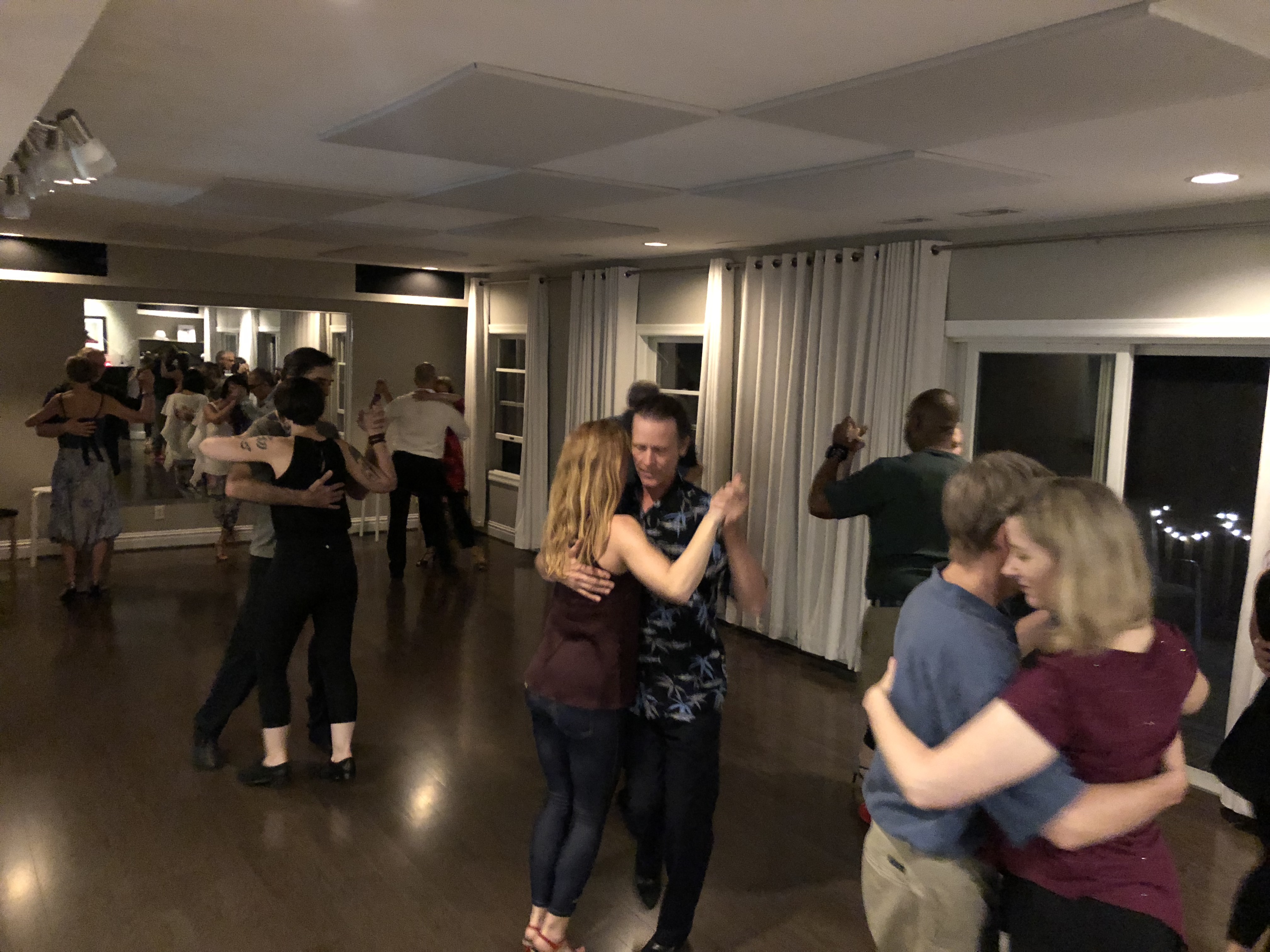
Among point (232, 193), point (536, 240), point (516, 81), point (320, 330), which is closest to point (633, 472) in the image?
point (516, 81)

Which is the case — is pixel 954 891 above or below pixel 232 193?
below

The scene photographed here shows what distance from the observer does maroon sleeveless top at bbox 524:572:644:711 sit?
7.52ft

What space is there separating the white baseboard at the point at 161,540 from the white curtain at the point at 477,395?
1.07m

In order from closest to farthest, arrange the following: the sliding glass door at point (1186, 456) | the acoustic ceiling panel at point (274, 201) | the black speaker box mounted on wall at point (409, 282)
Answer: the sliding glass door at point (1186, 456), the acoustic ceiling panel at point (274, 201), the black speaker box mounted on wall at point (409, 282)

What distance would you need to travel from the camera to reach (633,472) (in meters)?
2.70

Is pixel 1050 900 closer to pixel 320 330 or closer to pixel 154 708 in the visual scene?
pixel 154 708

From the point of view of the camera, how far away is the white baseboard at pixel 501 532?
329 inches

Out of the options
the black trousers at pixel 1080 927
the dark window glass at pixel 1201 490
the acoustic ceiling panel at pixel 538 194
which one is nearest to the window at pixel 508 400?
the acoustic ceiling panel at pixel 538 194

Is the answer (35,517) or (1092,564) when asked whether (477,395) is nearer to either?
(35,517)

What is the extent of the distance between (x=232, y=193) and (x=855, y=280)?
3103 mm

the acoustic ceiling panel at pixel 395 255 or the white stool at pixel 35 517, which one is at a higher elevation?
the acoustic ceiling panel at pixel 395 255

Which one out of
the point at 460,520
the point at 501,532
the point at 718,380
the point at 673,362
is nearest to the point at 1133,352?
the point at 718,380

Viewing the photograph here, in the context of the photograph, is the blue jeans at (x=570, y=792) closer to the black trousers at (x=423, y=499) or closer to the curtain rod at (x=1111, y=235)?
the curtain rod at (x=1111, y=235)

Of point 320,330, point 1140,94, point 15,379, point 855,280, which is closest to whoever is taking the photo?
point 1140,94
